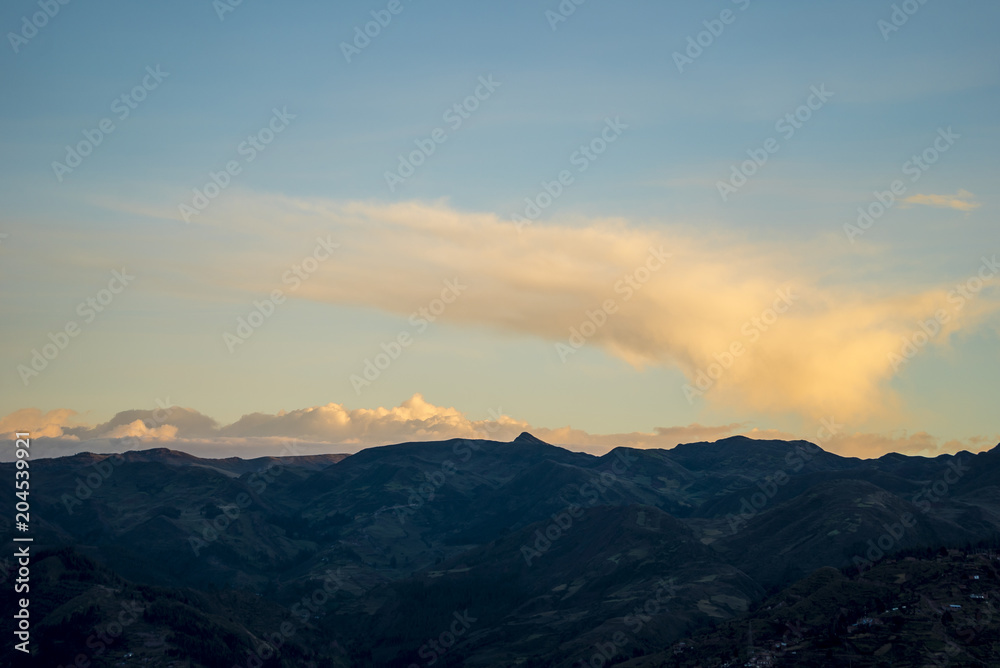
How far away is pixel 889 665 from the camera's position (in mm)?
194500

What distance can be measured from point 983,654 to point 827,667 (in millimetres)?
32847

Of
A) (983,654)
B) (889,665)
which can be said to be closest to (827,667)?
(889,665)

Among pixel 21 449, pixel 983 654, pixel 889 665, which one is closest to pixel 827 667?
pixel 889 665

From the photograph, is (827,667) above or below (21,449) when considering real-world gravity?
below

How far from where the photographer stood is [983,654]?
196m

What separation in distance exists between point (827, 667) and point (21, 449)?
18066 centimetres

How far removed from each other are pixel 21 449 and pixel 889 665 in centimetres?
19107

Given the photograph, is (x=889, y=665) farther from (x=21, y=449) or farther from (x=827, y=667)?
(x=21, y=449)

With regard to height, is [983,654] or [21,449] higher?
[21,449]

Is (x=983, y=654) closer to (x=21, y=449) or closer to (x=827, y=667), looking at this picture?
(x=827, y=667)

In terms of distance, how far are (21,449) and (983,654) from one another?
211 meters

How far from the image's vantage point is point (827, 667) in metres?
200

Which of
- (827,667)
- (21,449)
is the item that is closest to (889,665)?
(827,667)

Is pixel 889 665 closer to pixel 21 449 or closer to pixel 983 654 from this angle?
pixel 983 654
